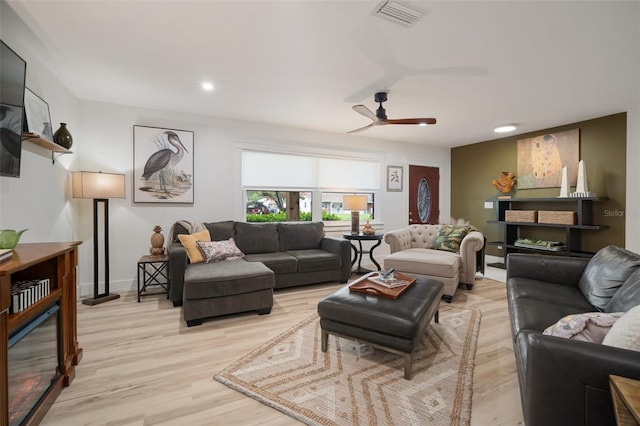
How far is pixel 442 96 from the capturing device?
354 cm

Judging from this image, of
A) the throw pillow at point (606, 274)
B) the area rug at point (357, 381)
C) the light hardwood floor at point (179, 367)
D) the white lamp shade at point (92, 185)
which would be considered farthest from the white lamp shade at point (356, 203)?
the white lamp shade at point (92, 185)

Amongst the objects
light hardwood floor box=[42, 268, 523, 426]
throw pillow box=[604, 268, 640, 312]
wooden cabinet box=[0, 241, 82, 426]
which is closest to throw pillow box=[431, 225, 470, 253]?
light hardwood floor box=[42, 268, 523, 426]

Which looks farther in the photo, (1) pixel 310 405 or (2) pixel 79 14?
(2) pixel 79 14

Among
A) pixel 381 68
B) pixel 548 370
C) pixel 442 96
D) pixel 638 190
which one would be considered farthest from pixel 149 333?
pixel 638 190

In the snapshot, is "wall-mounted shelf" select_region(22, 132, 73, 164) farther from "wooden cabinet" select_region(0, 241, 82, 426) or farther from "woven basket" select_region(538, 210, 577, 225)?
"woven basket" select_region(538, 210, 577, 225)

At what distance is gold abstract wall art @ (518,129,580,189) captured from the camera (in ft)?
15.3

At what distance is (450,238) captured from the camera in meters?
4.15

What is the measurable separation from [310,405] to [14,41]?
130 inches

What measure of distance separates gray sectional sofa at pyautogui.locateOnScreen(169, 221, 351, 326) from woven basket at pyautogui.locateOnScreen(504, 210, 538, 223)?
311cm

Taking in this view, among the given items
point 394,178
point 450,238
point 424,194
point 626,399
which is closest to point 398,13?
point 626,399

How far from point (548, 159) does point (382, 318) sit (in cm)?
480

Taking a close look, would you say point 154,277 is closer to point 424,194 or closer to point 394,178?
point 394,178

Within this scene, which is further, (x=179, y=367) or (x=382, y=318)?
(x=179, y=367)

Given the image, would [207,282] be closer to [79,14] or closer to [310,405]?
[310,405]
